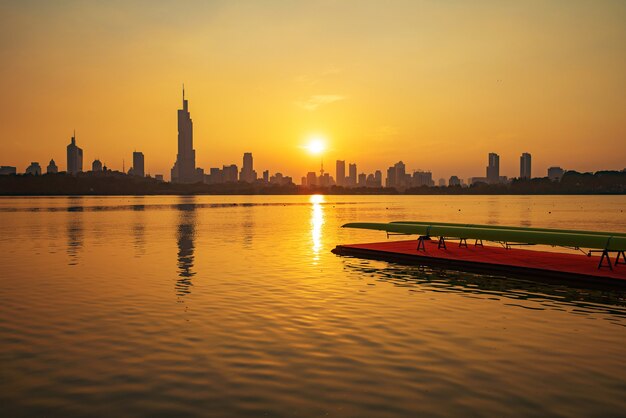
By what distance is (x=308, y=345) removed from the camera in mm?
14352

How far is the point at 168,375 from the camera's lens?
11930mm

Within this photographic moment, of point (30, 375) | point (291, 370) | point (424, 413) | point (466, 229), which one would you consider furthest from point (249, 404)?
point (466, 229)

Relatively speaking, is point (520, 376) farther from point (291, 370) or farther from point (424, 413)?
point (291, 370)

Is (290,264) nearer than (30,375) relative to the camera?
No

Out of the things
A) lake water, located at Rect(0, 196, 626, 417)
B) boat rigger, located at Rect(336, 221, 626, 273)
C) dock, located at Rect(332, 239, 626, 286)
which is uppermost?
boat rigger, located at Rect(336, 221, 626, 273)

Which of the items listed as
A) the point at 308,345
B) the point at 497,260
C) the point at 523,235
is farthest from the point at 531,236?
the point at 308,345

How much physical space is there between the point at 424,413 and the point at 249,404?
135 inches

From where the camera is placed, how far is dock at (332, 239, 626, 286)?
24188 mm

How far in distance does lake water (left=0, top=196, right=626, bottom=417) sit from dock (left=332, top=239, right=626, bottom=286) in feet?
4.96

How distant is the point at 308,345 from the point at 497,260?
1784 cm

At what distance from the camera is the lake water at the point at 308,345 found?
10406 millimetres

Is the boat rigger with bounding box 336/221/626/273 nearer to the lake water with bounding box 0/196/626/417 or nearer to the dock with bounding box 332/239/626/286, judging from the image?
the dock with bounding box 332/239/626/286

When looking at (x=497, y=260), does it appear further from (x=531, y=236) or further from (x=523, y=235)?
(x=531, y=236)

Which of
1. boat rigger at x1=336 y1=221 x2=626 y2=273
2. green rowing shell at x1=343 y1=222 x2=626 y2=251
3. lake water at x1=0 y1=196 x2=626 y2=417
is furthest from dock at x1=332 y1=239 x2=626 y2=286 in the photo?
lake water at x1=0 y1=196 x2=626 y2=417
